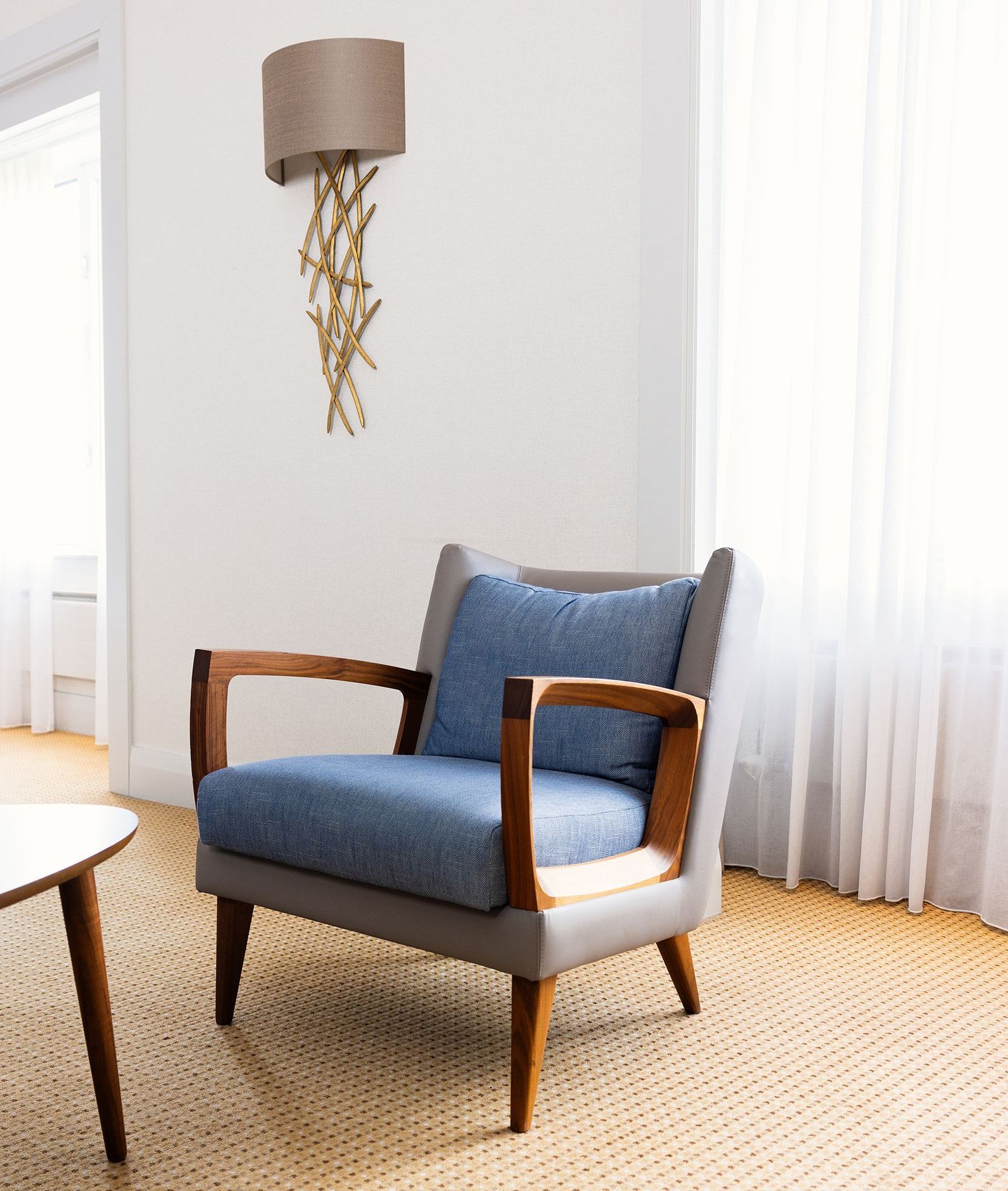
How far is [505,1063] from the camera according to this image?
1.64m

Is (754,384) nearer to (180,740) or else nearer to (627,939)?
(627,939)

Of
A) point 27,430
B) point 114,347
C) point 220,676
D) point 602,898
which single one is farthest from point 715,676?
point 27,430

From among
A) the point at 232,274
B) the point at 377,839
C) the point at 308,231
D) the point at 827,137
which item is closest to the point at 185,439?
the point at 232,274

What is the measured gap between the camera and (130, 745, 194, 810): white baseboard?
3.38m

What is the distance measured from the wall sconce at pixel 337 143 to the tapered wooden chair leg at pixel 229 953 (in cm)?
157

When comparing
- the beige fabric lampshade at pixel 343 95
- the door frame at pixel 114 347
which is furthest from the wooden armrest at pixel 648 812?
the door frame at pixel 114 347

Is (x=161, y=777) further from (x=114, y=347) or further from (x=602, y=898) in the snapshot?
(x=602, y=898)

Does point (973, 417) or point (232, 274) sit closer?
point (973, 417)

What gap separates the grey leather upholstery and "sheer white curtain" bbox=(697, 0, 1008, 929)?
708 mm

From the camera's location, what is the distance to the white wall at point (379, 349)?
2.60 m

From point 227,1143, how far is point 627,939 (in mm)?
566

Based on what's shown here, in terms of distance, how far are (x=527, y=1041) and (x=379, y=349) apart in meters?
1.99

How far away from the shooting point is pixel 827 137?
2387 millimetres

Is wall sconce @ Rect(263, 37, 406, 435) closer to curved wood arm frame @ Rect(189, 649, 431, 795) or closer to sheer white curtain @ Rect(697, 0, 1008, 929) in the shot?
sheer white curtain @ Rect(697, 0, 1008, 929)
